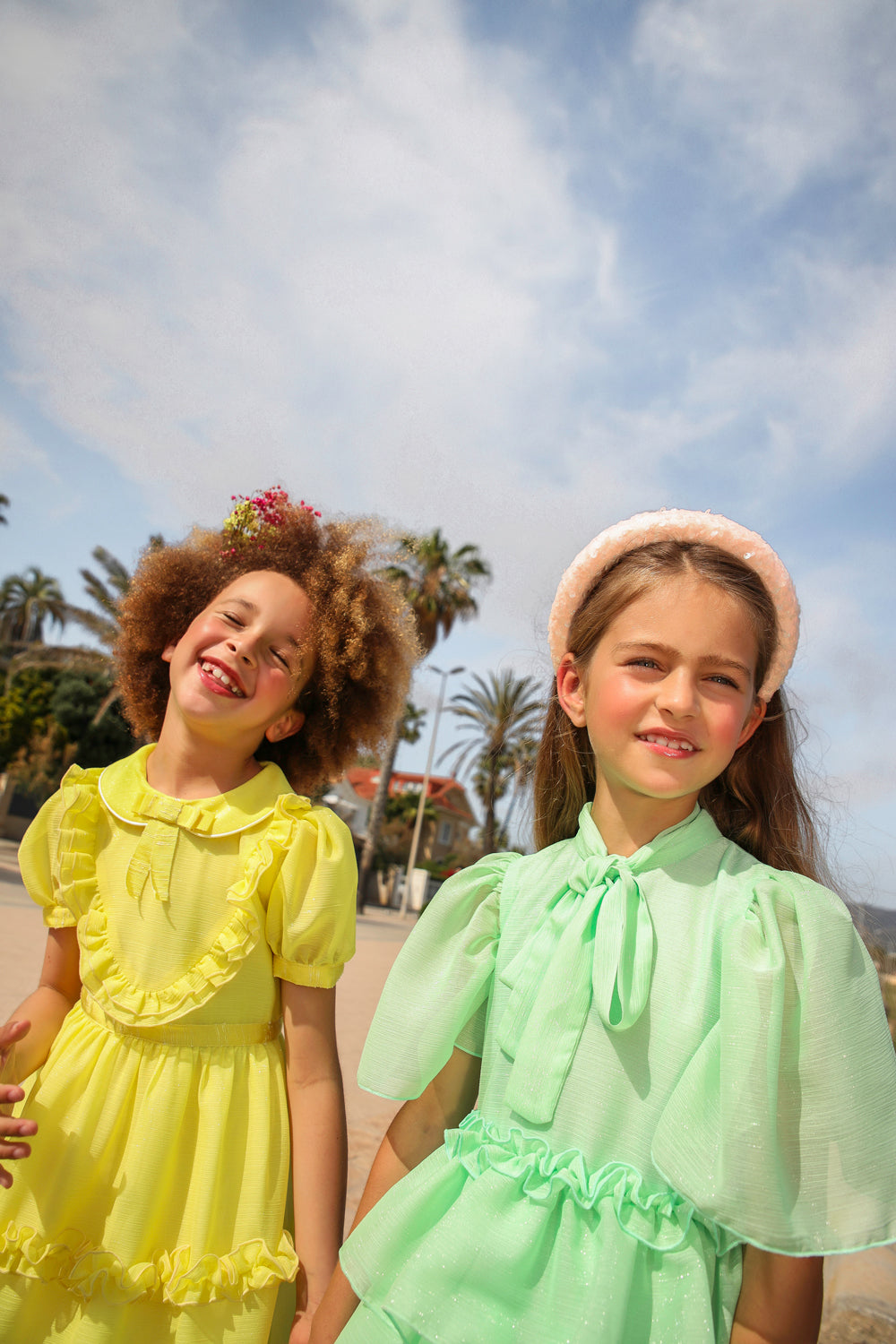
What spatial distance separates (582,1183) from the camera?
53.6 inches

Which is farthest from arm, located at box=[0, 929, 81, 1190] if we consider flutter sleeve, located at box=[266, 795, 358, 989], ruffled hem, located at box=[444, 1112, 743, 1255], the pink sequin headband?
the pink sequin headband

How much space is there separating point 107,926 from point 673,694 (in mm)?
1307

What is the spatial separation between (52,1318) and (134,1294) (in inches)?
6.9

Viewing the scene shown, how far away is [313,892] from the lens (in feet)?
6.19

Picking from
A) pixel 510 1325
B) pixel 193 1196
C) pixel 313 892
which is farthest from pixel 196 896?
pixel 510 1325

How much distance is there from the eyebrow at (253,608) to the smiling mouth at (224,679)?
0.19 metres

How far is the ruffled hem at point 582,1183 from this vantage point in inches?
51.4

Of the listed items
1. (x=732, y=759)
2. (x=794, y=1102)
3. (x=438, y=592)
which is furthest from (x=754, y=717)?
(x=438, y=592)

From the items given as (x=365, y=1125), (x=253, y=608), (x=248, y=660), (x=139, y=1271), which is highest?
(x=253, y=608)

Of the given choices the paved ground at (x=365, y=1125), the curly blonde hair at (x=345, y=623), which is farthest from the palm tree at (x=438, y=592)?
the curly blonde hair at (x=345, y=623)

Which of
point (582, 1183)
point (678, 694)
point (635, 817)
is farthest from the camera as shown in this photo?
point (635, 817)

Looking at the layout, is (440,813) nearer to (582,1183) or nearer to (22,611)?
(22,611)

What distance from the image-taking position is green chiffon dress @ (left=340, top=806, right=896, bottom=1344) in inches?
49.1

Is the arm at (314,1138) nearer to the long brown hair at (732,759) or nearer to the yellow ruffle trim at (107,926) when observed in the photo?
the yellow ruffle trim at (107,926)
